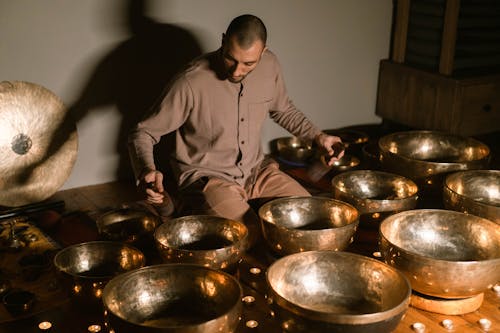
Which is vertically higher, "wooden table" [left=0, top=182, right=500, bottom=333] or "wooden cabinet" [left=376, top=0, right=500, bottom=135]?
"wooden cabinet" [left=376, top=0, right=500, bottom=135]

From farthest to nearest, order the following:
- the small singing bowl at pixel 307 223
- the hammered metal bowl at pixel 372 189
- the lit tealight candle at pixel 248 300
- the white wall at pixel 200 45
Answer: the white wall at pixel 200 45
the hammered metal bowl at pixel 372 189
the small singing bowl at pixel 307 223
the lit tealight candle at pixel 248 300

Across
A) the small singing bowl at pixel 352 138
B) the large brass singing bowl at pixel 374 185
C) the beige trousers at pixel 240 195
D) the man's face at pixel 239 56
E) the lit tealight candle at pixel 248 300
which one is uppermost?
the man's face at pixel 239 56

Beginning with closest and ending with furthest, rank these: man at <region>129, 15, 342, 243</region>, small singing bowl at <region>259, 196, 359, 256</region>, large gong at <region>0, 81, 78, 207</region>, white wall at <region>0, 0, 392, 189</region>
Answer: small singing bowl at <region>259, 196, 359, 256</region>, man at <region>129, 15, 342, 243</region>, large gong at <region>0, 81, 78, 207</region>, white wall at <region>0, 0, 392, 189</region>

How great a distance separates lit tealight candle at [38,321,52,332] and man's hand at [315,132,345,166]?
4.32 ft

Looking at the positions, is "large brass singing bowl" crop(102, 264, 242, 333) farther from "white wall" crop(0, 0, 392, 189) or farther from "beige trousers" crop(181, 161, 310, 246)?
"white wall" crop(0, 0, 392, 189)

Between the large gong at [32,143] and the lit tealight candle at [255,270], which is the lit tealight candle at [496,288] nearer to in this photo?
the lit tealight candle at [255,270]

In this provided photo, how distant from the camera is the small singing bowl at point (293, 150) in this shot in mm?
4082

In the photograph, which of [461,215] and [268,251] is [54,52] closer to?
[268,251]

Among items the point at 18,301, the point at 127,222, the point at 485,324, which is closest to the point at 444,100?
Result: the point at 127,222

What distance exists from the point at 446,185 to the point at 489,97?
182cm

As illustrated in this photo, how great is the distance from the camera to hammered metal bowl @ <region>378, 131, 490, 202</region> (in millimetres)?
2846

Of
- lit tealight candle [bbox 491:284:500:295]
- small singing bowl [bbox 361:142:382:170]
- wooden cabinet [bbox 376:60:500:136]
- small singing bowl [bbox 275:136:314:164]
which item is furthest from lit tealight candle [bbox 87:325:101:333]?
wooden cabinet [bbox 376:60:500:136]

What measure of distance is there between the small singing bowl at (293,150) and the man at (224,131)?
1.00 meters

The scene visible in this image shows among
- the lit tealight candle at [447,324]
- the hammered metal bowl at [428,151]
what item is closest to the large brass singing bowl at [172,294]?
the lit tealight candle at [447,324]
